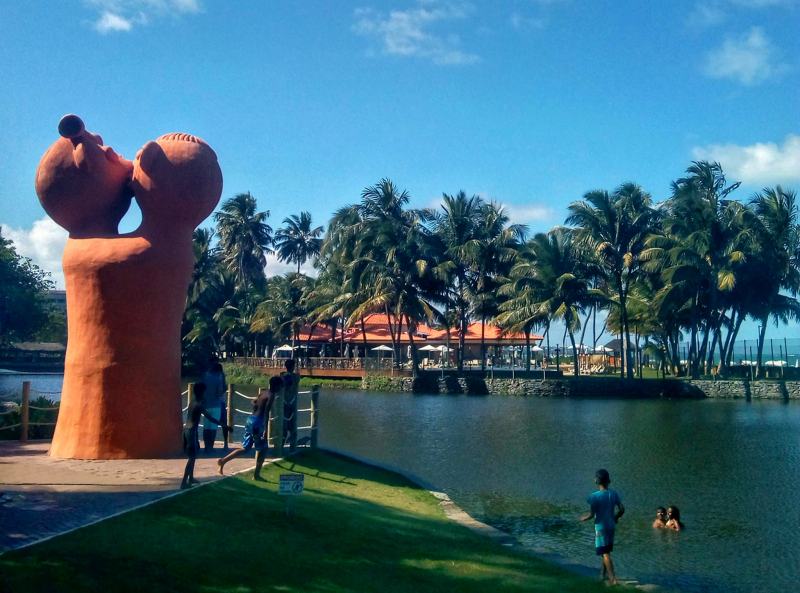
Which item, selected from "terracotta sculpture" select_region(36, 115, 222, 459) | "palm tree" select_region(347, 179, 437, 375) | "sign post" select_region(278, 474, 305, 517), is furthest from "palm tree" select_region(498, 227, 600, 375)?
"sign post" select_region(278, 474, 305, 517)

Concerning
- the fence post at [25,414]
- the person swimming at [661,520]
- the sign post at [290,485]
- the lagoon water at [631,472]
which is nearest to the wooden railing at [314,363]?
the lagoon water at [631,472]

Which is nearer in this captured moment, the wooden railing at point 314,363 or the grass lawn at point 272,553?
the grass lawn at point 272,553

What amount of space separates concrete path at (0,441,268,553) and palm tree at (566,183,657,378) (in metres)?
33.2

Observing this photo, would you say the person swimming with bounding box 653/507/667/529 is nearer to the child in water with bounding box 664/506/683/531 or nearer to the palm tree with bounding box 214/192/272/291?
the child in water with bounding box 664/506/683/531

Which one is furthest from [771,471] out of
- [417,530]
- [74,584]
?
[74,584]

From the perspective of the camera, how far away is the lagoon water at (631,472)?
1108 centimetres

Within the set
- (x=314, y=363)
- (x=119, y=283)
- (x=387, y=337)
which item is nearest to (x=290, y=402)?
(x=119, y=283)

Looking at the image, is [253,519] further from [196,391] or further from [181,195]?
[181,195]

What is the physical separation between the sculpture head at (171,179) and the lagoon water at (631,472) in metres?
7.43

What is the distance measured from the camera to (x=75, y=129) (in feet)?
40.7

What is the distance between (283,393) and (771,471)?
12056 millimetres

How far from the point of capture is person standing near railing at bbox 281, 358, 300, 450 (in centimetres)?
1354

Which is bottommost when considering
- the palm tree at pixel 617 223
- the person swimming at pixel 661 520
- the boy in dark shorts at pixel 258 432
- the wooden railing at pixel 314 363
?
the person swimming at pixel 661 520

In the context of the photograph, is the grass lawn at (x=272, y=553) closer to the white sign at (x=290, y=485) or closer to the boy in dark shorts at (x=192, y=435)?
the boy in dark shorts at (x=192, y=435)
